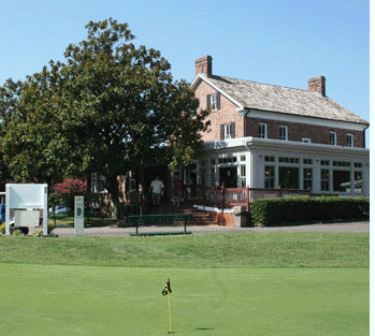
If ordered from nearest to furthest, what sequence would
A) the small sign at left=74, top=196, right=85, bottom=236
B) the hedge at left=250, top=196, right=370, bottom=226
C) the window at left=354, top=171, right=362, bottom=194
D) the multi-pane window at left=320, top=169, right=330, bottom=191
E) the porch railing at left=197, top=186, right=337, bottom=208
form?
the small sign at left=74, top=196, right=85, bottom=236 < the hedge at left=250, top=196, right=370, bottom=226 < the porch railing at left=197, top=186, right=337, bottom=208 < the multi-pane window at left=320, top=169, right=330, bottom=191 < the window at left=354, top=171, right=362, bottom=194

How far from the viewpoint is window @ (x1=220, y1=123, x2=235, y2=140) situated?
36.1 meters

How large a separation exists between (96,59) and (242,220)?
34.7ft

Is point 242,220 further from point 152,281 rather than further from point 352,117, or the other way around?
point 352,117

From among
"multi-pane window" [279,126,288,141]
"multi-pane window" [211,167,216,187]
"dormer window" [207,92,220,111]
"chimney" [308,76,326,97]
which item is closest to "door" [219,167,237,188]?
"multi-pane window" [211,167,216,187]

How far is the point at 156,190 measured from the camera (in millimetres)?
30719

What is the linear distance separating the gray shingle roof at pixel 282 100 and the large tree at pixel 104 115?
7.22m

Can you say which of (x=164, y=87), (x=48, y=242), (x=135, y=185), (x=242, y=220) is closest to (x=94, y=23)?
(x=164, y=87)

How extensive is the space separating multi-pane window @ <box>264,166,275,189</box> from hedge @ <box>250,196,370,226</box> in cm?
364

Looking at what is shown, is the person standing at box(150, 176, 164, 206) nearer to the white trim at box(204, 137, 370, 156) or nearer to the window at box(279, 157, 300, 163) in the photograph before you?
the white trim at box(204, 137, 370, 156)

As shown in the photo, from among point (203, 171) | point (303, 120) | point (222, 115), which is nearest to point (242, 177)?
point (203, 171)

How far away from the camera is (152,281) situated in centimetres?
980

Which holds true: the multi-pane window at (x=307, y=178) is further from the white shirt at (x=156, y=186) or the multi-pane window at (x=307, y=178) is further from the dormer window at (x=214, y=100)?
the dormer window at (x=214, y=100)

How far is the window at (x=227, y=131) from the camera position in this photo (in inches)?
1420

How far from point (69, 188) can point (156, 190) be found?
693 cm
